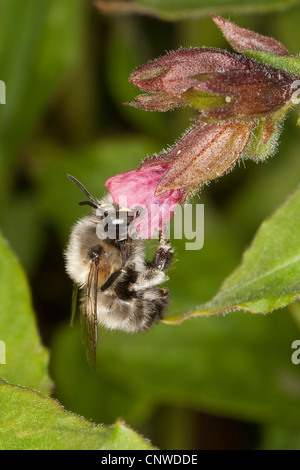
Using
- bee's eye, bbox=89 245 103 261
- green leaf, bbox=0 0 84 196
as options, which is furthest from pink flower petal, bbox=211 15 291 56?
green leaf, bbox=0 0 84 196

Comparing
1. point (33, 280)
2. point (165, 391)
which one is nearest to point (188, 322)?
point (165, 391)

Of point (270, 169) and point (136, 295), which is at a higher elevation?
point (270, 169)

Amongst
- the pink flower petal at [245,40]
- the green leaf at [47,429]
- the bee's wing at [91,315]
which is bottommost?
the green leaf at [47,429]

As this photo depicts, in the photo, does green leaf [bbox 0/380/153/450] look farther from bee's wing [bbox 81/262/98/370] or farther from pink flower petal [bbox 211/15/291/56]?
pink flower petal [bbox 211/15/291/56]

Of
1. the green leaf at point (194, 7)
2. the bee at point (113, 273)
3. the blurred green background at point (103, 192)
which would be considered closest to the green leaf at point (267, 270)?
the bee at point (113, 273)

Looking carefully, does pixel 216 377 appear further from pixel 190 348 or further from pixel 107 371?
pixel 107 371

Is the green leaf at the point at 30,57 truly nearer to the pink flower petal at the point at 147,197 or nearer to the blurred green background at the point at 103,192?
the blurred green background at the point at 103,192
